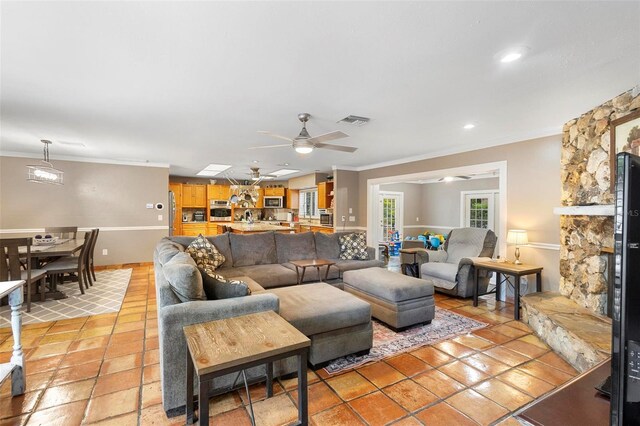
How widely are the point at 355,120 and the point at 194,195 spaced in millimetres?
7953

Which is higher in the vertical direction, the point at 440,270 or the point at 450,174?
the point at 450,174

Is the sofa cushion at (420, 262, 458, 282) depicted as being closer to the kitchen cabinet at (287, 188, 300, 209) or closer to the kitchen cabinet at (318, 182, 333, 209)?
the kitchen cabinet at (318, 182, 333, 209)

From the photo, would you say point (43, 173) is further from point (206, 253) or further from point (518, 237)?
point (518, 237)

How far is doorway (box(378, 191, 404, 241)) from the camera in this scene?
946 centimetres

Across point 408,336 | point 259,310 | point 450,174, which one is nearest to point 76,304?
point 259,310

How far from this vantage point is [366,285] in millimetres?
3590

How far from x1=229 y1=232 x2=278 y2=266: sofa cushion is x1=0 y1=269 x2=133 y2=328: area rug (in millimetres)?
1701

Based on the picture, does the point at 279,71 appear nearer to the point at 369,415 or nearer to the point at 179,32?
the point at 179,32

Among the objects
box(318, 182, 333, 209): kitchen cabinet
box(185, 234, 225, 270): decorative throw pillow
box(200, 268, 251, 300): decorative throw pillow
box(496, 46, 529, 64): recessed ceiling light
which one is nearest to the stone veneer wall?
box(496, 46, 529, 64): recessed ceiling light

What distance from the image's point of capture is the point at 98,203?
253 inches

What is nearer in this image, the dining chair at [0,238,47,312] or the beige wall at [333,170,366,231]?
the dining chair at [0,238,47,312]

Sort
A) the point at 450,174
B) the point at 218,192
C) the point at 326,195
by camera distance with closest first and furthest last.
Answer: the point at 450,174 < the point at 326,195 < the point at 218,192

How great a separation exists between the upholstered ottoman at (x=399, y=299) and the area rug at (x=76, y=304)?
338cm

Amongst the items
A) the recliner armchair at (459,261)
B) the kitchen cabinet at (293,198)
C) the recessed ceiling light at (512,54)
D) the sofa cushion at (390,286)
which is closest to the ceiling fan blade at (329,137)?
the recessed ceiling light at (512,54)
